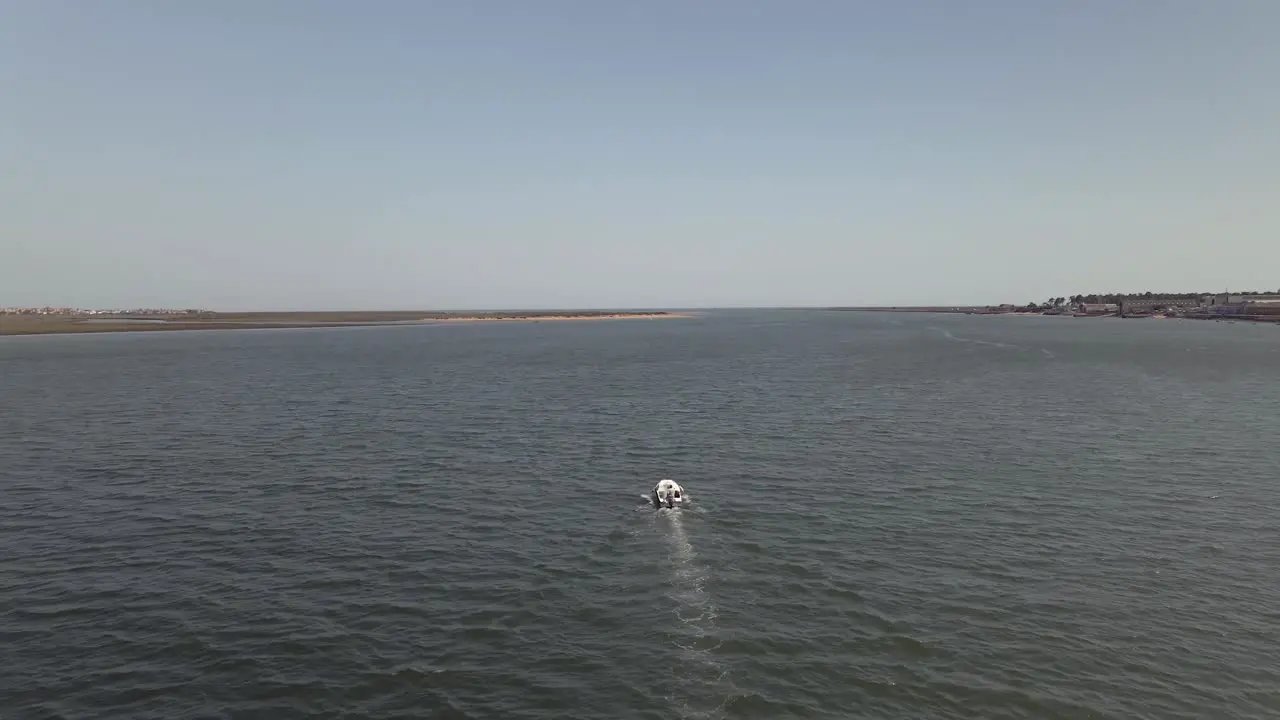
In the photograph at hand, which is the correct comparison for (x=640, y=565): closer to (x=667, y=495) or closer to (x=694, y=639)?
(x=694, y=639)

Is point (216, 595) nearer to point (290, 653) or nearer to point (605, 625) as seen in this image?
point (290, 653)

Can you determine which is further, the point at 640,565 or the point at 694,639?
the point at 640,565

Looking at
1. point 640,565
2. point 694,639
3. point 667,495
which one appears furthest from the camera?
point 667,495

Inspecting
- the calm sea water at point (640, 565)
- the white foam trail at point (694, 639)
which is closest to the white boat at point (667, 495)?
the calm sea water at point (640, 565)

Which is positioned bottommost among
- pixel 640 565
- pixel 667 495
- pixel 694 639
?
pixel 694 639

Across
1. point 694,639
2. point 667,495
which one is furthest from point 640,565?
point 667,495

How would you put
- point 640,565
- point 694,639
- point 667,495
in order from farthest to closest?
point 667,495 → point 640,565 → point 694,639

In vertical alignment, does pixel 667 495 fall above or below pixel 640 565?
above

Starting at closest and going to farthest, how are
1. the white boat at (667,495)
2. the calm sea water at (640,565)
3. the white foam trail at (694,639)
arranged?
the white foam trail at (694,639) < the calm sea water at (640,565) < the white boat at (667,495)

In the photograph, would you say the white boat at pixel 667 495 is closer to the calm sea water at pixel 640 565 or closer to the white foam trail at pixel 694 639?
the calm sea water at pixel 640 565
